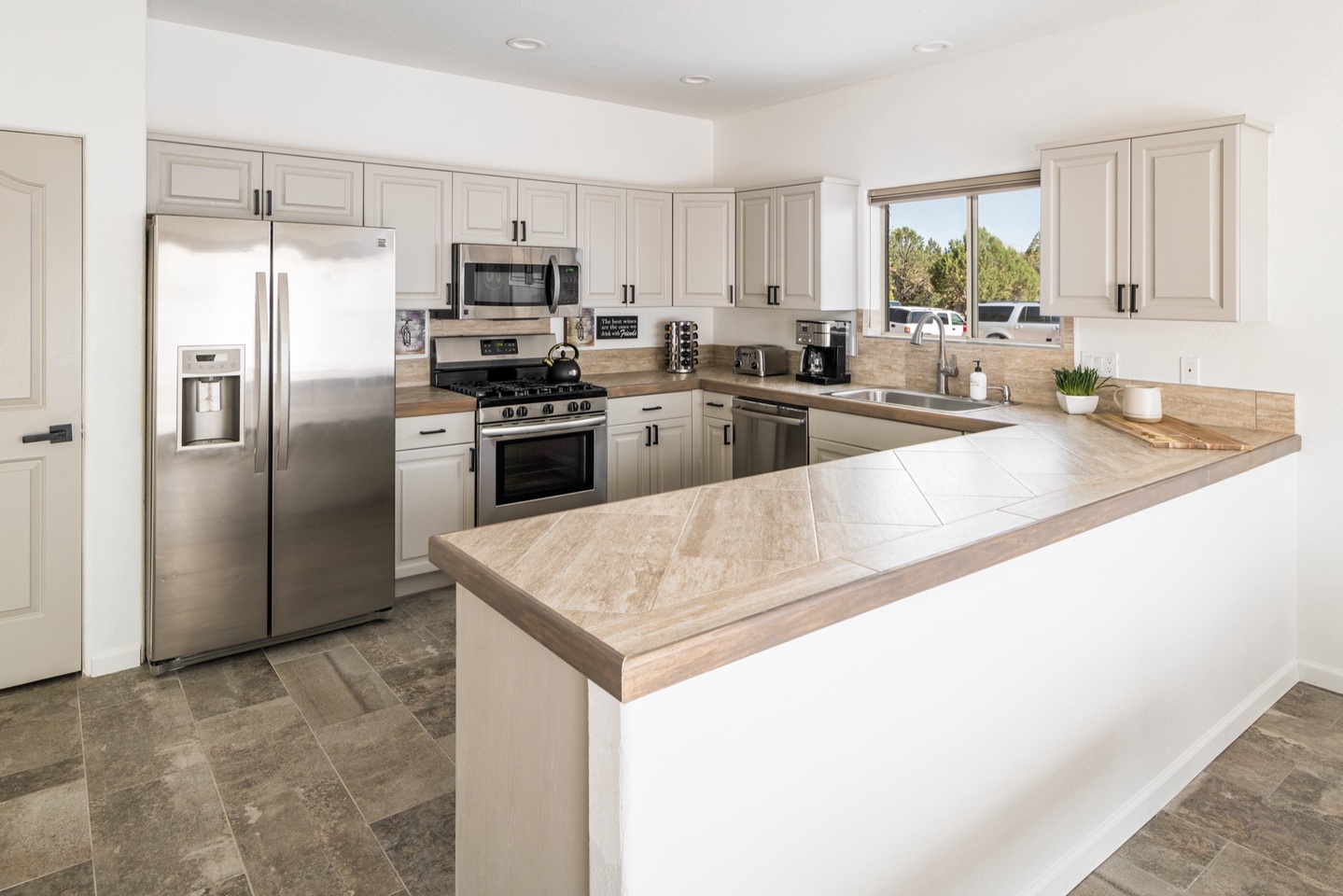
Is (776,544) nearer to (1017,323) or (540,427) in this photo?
(540,427)

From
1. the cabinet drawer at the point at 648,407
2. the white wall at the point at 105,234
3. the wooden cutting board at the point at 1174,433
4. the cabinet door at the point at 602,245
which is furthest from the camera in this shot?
the cabinet door at the point at 602,245

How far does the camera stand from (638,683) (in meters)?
1.17

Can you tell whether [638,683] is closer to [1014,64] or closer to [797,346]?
[1014,64]

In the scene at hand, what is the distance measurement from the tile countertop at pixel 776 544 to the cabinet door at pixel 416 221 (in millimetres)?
2559

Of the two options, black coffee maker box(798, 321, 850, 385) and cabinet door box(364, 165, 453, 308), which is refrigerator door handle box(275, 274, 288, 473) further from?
black coffee maker box(798, 321, 850, 385)

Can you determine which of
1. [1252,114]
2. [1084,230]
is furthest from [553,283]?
[1252,114]

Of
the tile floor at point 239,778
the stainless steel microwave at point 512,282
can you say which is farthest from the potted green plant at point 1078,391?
the tile floor at point 239,778

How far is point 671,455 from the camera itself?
489 centimetres

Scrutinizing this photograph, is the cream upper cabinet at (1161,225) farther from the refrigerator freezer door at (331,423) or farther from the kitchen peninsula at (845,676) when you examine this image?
the refrigerator freezer door at (331,423)

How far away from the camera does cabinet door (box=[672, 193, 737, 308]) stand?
200 inches

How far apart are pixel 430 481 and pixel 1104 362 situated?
122 inches

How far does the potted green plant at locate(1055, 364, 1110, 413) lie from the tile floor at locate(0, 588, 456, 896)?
9.07 ft

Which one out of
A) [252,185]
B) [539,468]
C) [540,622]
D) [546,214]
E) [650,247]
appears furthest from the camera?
[650,247]

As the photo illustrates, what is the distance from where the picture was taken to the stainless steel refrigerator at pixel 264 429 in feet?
10.3
